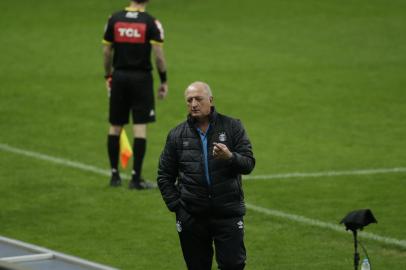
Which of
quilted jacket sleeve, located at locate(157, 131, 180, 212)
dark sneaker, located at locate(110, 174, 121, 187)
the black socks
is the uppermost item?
quilted jacket sleeve, located at locate(157, 131, 180, 212)

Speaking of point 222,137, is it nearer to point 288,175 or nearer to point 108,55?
point 108,55

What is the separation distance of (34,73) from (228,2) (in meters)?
8.21

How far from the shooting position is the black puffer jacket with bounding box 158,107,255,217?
9.62 m

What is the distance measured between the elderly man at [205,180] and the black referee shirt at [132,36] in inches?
209

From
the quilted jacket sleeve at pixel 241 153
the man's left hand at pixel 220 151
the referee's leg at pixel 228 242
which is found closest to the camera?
the man's left hand at pixel 220 151

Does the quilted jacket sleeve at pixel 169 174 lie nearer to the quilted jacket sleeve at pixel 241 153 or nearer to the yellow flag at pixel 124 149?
the quilted jacket sleeve at pixel 241 153

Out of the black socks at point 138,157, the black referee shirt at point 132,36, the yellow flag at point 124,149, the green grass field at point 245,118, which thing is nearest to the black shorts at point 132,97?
the black referee shirt at point 132,36

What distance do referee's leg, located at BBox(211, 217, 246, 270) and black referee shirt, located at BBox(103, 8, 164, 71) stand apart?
565cm

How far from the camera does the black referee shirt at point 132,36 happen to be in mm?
14938

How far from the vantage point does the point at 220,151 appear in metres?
9.27

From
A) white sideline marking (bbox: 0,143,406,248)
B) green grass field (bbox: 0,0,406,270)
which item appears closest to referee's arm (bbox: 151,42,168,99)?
green grass field (bbox: 0,0,406,270)

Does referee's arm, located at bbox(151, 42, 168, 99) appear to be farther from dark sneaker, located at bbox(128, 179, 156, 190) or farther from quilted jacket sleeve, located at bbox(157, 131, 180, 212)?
quilted jacket sleeve, located at bbox(157, 131, 180, 212)

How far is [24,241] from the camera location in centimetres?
1270

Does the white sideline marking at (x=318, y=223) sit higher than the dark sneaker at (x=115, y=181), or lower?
higher
